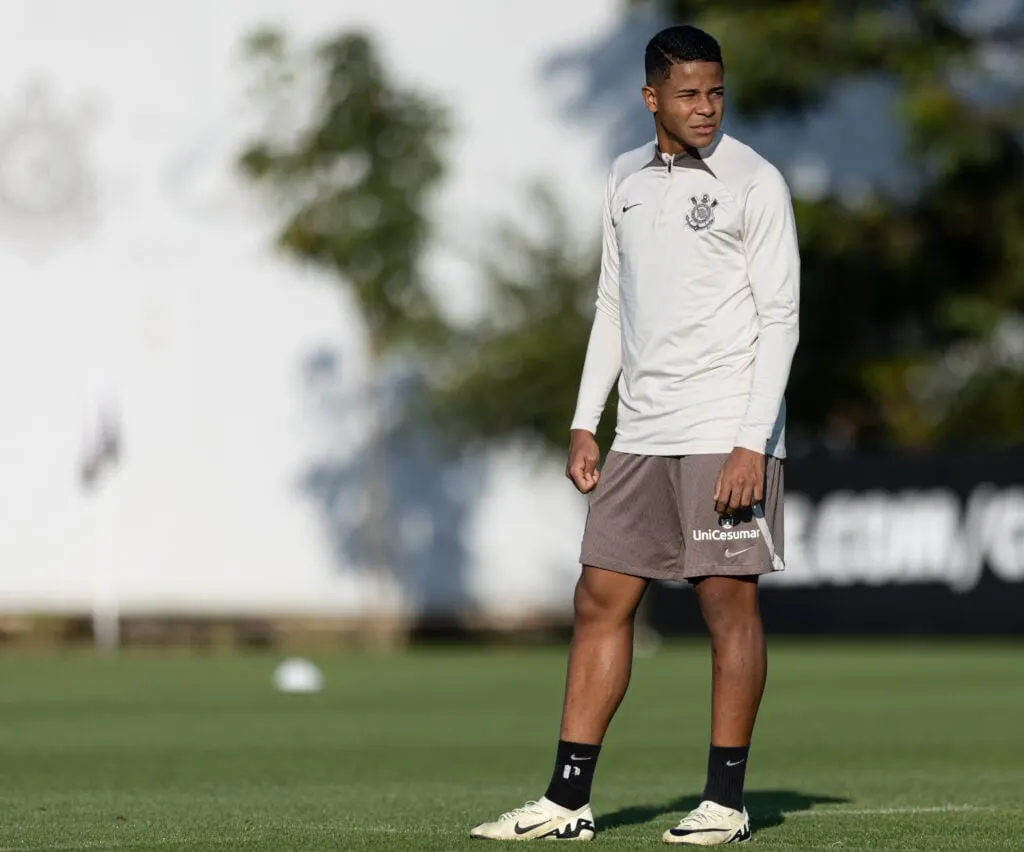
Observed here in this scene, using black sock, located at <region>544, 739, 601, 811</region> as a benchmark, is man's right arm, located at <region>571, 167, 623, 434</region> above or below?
above

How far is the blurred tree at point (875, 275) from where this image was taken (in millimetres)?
28000

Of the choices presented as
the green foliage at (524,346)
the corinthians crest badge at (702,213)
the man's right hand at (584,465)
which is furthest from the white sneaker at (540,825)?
the green foliage at (524,346)

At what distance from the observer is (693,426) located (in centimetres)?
696

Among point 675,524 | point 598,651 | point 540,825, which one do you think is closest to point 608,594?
point 598,651

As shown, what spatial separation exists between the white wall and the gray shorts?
74.6 feet

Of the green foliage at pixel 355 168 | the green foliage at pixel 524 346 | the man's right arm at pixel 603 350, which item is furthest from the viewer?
the green foliage at pixel 524 346

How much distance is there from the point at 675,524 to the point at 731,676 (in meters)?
0.43

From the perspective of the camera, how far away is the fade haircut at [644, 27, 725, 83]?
693 cm

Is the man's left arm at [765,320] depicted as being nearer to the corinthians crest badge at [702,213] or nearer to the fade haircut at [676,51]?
the corinthians crest badge at [702,213]

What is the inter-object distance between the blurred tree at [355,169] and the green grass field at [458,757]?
815 cm

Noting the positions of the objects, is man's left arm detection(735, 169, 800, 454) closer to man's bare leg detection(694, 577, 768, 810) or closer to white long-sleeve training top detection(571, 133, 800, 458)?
white long-sleeve training top detection(571, 133, 800, 458)

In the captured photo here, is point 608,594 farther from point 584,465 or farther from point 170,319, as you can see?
point 170,319

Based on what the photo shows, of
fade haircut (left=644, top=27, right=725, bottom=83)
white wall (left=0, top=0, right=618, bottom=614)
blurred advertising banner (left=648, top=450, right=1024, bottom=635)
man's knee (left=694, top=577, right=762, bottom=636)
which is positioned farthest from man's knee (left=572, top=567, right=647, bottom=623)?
white wall (left=0, top=0, right=618, bottom=614)

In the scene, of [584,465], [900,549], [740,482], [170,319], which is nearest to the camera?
[740,482]
